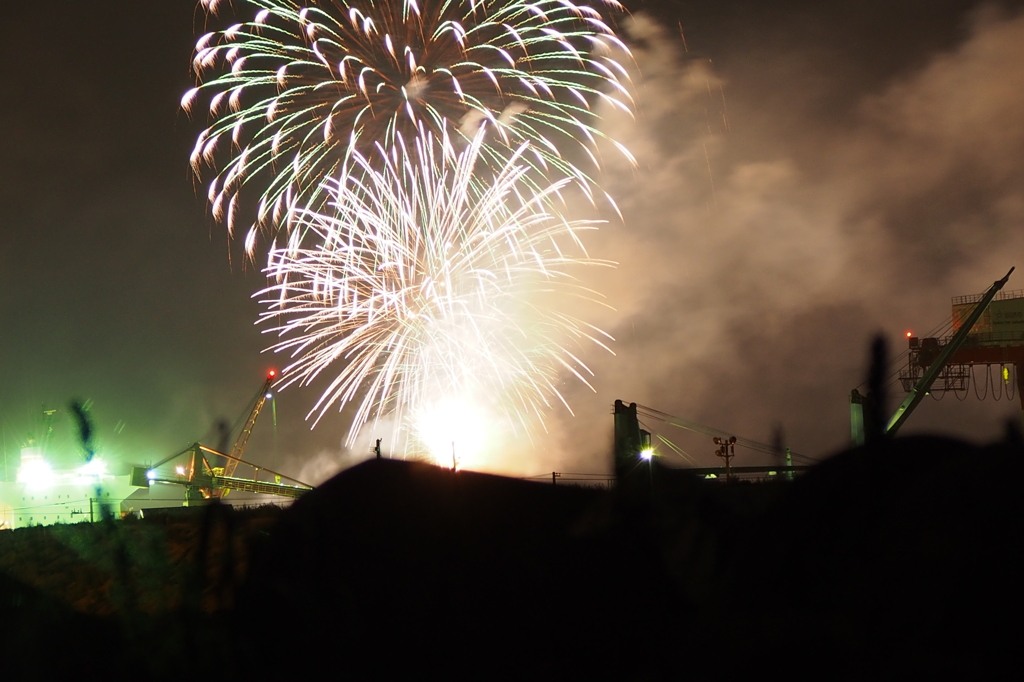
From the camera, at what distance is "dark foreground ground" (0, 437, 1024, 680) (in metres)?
7.95

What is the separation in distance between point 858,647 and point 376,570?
31.8ft

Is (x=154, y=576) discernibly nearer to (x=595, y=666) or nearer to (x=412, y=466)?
(x=412, y=466)

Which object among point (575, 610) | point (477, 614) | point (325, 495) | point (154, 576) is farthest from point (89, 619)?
point (575, 610)

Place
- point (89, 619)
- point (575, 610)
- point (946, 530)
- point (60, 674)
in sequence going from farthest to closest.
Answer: point (89, 619), point (60, 674), point (575, 610), point (946, 530)

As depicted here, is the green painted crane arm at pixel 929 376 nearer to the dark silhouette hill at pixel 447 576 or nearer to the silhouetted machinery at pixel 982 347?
the silhouetted machinery at pixel 982 347

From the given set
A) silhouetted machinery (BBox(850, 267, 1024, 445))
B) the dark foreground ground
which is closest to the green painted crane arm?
silhouetted machinery (BBox(850, 267, 1024, 445))

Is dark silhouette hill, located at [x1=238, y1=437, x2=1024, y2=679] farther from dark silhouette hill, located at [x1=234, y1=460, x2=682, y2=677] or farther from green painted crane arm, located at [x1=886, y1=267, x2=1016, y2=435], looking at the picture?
Result: green painted crane arm, located at [x1=886, y1=267, x2=1016, y2=435]

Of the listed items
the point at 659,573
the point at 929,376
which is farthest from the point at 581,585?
the point at 929,376

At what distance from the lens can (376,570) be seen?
49.6 ft

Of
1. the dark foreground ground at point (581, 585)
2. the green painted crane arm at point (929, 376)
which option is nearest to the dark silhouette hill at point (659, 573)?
the dark foreground ground at point (581, 585)

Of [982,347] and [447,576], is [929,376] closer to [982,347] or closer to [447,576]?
[982,347]

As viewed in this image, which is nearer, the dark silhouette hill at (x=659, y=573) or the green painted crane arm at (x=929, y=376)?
the dark silhouette hill at (x=659, y=573)

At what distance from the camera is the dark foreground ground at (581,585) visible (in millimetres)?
7953

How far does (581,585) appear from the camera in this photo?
13.9 metres
